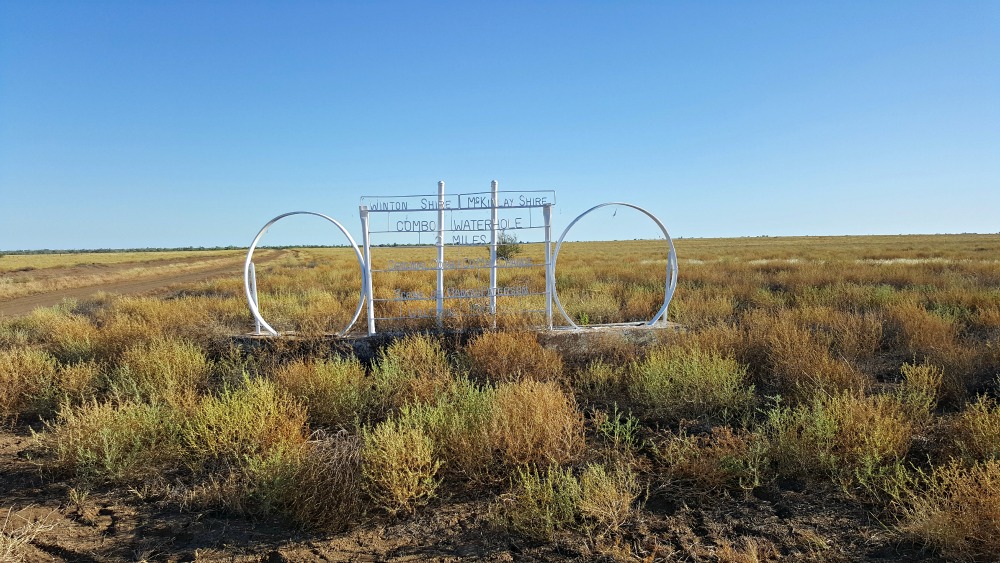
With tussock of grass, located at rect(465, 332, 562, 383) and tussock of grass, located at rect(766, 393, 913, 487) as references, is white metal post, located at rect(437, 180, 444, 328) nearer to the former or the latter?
tussock of grass, located at rect(465, 332, 562, 383)

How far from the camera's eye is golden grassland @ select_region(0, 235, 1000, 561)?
11.3 ft

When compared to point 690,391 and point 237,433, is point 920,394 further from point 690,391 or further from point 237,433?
point 237,433

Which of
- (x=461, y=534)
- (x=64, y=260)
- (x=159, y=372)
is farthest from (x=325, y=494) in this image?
(x=64, y=260)

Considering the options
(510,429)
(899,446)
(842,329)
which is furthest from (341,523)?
(842,329)

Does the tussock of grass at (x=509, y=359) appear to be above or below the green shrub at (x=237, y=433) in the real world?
above

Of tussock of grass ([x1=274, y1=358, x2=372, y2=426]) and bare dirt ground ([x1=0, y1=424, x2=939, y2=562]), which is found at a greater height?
tussock of grass ([x1=274, y1=358, x2=372, y2=426])

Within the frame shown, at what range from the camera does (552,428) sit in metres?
4.17

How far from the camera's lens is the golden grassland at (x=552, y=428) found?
3.46 metres

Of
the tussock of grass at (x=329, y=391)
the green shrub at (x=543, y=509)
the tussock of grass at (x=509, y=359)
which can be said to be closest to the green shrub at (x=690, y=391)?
the tussock of grass at (x=509, y=359)

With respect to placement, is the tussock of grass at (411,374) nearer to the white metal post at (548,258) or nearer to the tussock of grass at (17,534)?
the white metal post at (548,258)

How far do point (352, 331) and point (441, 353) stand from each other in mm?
2376

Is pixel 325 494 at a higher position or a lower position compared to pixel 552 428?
lower

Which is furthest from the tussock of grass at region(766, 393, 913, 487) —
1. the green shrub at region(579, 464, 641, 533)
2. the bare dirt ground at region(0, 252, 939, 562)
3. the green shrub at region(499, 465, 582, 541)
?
the green shrub at region(499, 465, 582, 541)

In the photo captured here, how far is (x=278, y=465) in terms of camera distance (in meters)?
3.74
